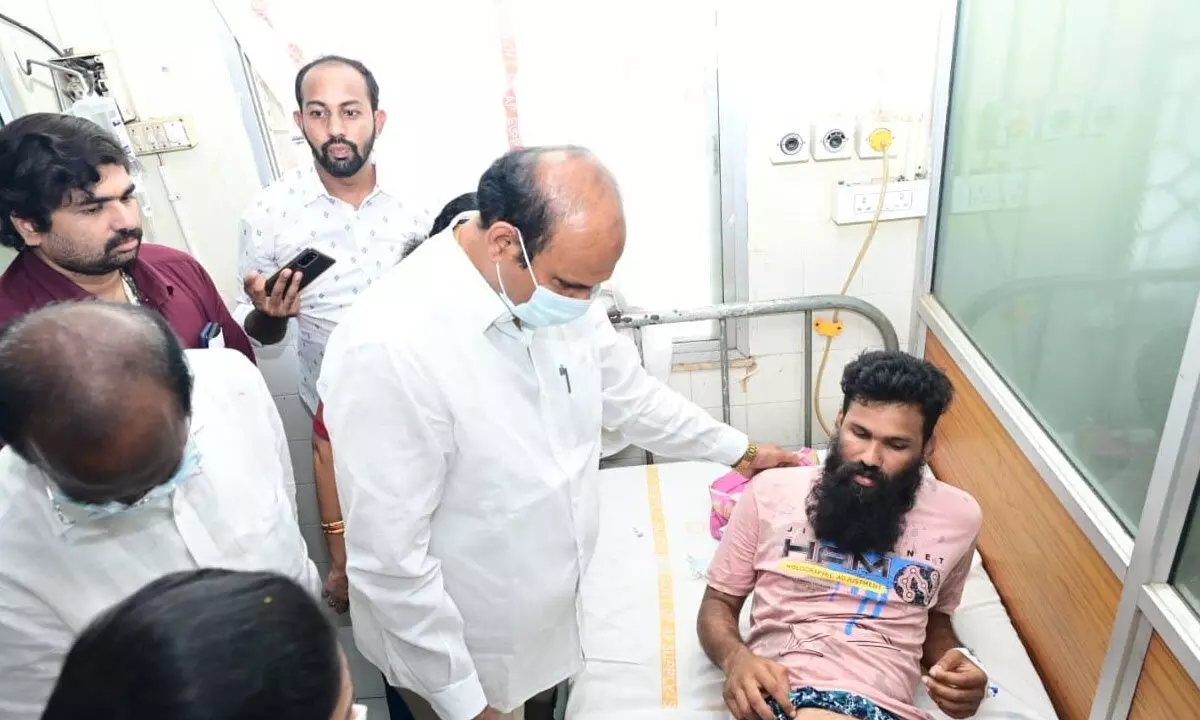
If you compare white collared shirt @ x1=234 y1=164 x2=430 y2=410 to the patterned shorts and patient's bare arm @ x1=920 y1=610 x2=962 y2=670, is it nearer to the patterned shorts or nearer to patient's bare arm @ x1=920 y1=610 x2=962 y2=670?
the patterned shorts

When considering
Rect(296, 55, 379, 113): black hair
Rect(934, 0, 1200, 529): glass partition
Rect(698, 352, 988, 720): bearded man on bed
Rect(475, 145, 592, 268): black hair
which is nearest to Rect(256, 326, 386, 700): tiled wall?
Rect(296, 55, 379, 113): black hair

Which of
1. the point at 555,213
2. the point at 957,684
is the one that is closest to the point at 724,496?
the point at 957,684

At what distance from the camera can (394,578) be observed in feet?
3.99

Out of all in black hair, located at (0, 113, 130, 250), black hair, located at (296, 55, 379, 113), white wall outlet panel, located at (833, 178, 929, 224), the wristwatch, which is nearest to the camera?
black hair, located at (0, 113, 130, 250)

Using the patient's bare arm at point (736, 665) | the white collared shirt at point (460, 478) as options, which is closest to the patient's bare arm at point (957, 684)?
the patient's bare arm at point (736, 665)

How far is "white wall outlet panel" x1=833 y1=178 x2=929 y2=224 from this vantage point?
2.27 m

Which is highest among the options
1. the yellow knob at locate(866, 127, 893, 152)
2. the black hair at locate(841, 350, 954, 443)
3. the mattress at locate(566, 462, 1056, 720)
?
the yellow knob at locate(866, 127, 893, 152)

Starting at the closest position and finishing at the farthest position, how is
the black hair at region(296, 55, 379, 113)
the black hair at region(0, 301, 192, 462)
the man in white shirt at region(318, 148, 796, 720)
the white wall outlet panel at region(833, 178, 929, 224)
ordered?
the black hair at region(0, 301, 192, 462) < the man in white shirt at region(318, 148, 796, 720) < the black hair at region(296, 55, 379, 113) < the white wall outlet panel at region(833, 178, 929, 224)

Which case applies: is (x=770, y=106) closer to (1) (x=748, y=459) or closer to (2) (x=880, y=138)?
(2) (x=880, y=138)

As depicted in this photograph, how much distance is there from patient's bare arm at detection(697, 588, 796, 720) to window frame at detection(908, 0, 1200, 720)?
24.0 inches

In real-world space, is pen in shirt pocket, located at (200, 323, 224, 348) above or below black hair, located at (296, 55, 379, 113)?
below

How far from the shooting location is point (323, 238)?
204 centimetres

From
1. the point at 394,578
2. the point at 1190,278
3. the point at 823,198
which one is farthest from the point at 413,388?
the point at 823,198

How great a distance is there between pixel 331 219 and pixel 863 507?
157 centimetres
